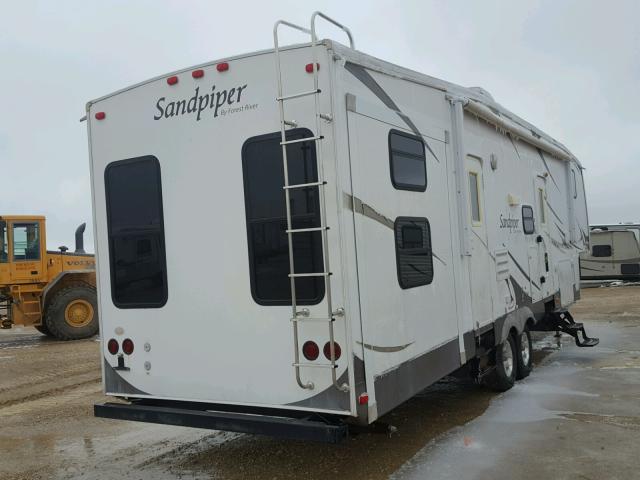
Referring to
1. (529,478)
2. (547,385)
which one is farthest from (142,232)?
(547,385)

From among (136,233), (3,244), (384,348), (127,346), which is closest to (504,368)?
(384,348)

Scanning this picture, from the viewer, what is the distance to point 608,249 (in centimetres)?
2012

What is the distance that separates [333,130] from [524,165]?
457cm

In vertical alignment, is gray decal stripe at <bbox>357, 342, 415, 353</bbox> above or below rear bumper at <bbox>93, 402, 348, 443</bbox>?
above

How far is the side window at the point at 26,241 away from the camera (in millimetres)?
12891

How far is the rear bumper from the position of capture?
3.80 m

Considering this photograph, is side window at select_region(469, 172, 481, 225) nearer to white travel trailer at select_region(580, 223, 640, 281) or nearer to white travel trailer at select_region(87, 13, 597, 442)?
white travel trailer at select_region(87, 13, 597, 442)

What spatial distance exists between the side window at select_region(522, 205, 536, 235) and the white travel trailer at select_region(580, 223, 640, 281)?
13215mm

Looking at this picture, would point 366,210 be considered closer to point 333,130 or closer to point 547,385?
point 333,130

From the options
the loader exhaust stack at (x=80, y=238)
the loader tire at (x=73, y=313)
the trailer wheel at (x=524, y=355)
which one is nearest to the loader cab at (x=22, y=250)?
the loader tire at (x=73, y=313)

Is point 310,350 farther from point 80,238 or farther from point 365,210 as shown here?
point 80,238

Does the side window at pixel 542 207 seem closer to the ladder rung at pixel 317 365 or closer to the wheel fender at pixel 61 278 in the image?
the ladder rung at pixel 317 365

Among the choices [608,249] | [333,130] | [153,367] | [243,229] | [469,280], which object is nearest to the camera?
[333,130]

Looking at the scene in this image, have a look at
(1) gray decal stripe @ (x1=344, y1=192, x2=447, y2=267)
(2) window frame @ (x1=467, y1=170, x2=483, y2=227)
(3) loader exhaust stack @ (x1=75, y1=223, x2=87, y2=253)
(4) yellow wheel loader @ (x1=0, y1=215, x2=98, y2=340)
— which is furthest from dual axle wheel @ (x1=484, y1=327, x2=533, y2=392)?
(3) loader exhaust stack @ (x1=75, y1=223, x2=87, y2=253)
